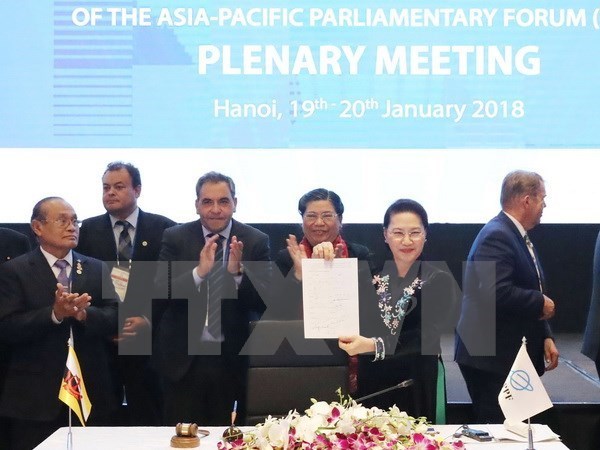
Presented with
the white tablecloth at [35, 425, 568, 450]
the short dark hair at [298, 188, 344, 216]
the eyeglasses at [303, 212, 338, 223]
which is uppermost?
the short dark hair at [298, 188, 344, 216]

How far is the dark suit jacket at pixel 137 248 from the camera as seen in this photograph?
15.6 feet

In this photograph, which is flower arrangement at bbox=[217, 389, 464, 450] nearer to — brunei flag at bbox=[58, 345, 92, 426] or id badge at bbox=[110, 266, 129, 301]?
brunei flag at bbox=[58, 345, 92, 426]

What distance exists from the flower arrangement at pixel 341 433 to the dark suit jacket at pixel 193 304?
1.82m

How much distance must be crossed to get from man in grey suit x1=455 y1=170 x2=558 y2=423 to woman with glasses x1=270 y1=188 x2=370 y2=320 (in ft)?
1.87

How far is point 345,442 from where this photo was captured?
98.4 inches

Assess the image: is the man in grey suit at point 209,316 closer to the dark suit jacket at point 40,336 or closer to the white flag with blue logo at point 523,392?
the dark suit jacket at point 40,336

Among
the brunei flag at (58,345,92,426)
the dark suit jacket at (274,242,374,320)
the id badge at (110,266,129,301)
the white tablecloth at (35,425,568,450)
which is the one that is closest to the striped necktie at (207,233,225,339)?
the dark suit jacket at (274,242,374,320)

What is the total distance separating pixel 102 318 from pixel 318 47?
212 cm

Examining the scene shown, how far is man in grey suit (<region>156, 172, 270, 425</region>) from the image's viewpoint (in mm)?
4469

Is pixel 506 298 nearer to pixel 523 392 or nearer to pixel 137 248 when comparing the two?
pixel 523 392

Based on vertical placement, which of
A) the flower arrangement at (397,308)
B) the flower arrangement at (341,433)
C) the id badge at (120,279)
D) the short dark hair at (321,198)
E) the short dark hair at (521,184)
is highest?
the short dark hair at (521,184)

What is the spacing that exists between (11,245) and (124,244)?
1.91 feet

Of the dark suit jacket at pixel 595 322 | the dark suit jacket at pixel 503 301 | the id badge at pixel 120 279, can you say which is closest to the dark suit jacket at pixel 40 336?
the id badge at pixel 120 279

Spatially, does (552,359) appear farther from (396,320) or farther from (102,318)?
(102,318)
